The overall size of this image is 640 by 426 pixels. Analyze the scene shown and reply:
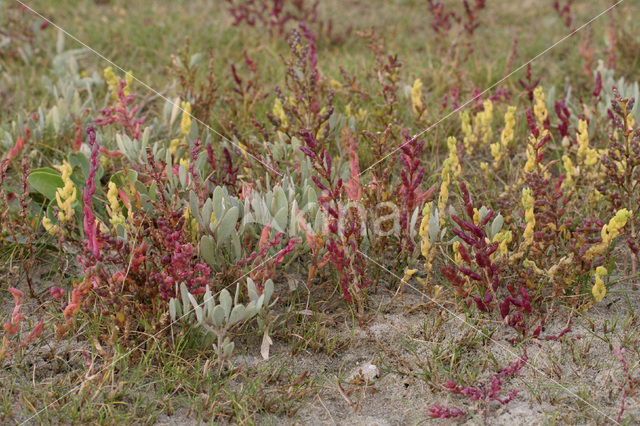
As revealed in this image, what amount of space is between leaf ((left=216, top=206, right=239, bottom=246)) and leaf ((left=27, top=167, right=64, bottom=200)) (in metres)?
0.90

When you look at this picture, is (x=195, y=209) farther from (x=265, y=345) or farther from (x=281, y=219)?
(x=265, y=345)

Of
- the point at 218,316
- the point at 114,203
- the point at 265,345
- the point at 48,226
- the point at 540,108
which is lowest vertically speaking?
the point at 265,345

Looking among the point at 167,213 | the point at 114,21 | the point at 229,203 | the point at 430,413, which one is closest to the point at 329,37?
the point at 114,21

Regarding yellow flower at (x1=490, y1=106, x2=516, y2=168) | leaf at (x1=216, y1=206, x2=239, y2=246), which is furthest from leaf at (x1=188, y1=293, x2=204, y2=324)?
yellow flower at (x1=490, y1=106, x2=516, y2=168)

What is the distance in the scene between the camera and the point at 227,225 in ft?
9.78

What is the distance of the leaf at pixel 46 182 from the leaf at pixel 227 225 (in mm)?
904

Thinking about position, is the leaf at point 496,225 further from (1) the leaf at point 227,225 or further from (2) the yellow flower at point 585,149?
(1) the leaf at point 227,225

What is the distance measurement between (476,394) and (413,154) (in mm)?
1019

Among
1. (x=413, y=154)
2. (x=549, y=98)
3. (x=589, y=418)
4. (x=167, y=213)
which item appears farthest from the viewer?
(x=549, y=98)

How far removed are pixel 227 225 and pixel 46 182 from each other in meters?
1.02

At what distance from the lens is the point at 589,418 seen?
97.0 inches

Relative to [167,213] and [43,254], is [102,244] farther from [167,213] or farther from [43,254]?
[43,254]

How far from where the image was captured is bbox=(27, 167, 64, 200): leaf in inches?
132

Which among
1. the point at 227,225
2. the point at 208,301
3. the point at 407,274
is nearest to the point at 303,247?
the point at 227,225
